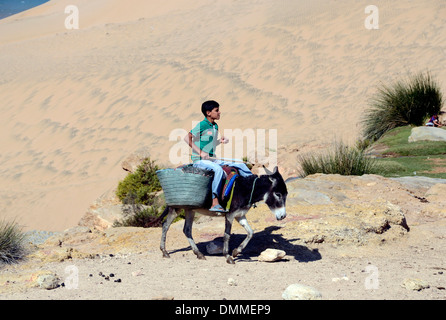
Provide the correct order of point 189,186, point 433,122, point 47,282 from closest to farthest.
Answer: point 47,282 → point 189,186 → point 433,122

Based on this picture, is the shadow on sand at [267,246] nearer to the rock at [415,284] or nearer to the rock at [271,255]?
the rock at [271,255]

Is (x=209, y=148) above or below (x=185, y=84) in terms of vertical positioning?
below

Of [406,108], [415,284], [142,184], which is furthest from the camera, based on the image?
[406,108]

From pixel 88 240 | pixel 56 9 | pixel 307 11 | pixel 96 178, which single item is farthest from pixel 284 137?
pixel 56 9

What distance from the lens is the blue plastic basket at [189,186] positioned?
22.5 ft

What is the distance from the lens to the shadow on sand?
299 inches

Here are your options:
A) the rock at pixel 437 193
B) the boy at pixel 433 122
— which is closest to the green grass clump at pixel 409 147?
the boy at pixel 433 122

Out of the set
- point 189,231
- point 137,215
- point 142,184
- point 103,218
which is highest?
point 189,231

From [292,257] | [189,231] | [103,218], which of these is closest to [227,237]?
[189,231]

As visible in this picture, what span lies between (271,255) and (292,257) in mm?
443

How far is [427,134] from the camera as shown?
641 inches

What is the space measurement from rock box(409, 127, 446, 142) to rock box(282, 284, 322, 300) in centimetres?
1182

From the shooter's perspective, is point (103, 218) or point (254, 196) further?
point (103, 218)

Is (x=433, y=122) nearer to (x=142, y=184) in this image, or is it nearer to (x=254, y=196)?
(x=142, y=184)
